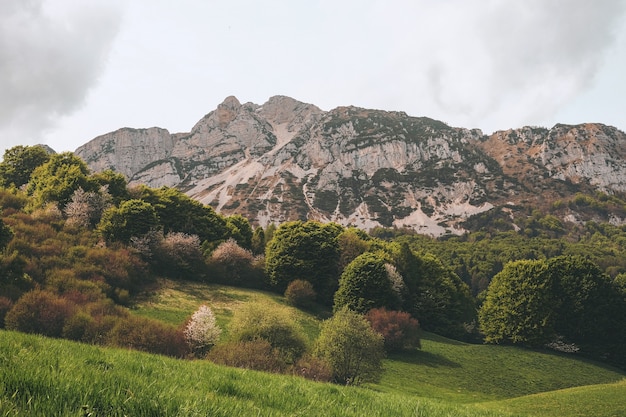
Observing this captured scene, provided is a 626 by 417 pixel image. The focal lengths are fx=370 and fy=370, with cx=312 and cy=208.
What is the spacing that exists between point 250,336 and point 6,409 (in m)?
29.0

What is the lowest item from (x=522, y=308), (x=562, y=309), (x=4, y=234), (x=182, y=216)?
(x=4, y=234)

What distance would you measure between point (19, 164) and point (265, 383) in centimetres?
11453

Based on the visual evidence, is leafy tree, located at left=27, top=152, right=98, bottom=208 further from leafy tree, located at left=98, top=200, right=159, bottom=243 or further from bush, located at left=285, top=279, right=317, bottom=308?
bush, located at left=285, top=279, right=317, bottom=308

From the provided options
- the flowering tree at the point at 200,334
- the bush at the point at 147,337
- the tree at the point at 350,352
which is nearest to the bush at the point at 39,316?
the bush at the point at 147,337

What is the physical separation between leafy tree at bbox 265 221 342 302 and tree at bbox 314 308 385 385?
38.5 metres

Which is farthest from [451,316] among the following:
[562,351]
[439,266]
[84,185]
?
[84,185]

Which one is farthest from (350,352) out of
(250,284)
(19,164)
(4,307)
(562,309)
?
(19,164)

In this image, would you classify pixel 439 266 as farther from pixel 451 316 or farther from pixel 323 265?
pixel 323 265

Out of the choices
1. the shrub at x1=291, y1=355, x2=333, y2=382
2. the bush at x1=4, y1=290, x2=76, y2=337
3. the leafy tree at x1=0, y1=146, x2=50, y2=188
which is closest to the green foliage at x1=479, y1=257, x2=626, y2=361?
the shrub at x1=291, y1=355, x2=333, y2=382

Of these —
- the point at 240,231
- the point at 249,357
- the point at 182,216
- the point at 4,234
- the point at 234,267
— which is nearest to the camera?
the point at 249,357

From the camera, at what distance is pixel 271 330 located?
31.0 meters

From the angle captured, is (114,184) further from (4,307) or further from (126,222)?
(4,307)

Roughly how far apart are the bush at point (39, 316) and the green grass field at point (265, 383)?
55.0ft

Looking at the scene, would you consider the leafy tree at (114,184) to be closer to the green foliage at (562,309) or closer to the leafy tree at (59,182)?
the leafy tree at (59,182)
